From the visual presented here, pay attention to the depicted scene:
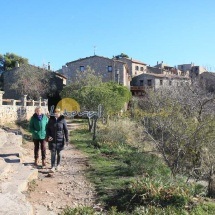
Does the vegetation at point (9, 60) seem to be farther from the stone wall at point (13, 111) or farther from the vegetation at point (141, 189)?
the vegetation at point (141, 189)

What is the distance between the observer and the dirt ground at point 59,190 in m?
6.12

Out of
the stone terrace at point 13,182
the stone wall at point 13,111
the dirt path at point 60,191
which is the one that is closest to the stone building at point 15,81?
the stone wall at point 13,111

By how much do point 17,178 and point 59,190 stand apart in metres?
0.97

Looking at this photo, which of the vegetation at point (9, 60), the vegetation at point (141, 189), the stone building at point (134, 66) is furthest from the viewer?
the stone building at point (134, 66)

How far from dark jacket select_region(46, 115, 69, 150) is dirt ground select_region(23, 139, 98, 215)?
33.8 inches

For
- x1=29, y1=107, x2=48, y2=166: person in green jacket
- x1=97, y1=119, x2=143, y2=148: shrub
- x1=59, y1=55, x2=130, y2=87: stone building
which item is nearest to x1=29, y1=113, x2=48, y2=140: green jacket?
x1=29, y1=107, x2=48, y2=166: person in green jacket

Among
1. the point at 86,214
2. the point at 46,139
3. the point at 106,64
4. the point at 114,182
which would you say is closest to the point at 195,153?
the point at 114,182

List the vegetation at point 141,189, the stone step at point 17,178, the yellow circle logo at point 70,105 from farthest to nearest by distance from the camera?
the yellow circle logo at point 70,105
the stone step at point 17,178
the vegetation at point 141,189

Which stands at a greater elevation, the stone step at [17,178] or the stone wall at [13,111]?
the stone wall at [13,111]

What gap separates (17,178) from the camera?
23.0ft

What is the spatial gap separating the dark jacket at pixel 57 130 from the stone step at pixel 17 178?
38.5 inches

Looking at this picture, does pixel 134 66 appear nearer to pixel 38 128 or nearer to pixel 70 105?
pixel 70 105

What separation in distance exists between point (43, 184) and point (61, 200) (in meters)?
1.03

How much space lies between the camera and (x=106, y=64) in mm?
41969
